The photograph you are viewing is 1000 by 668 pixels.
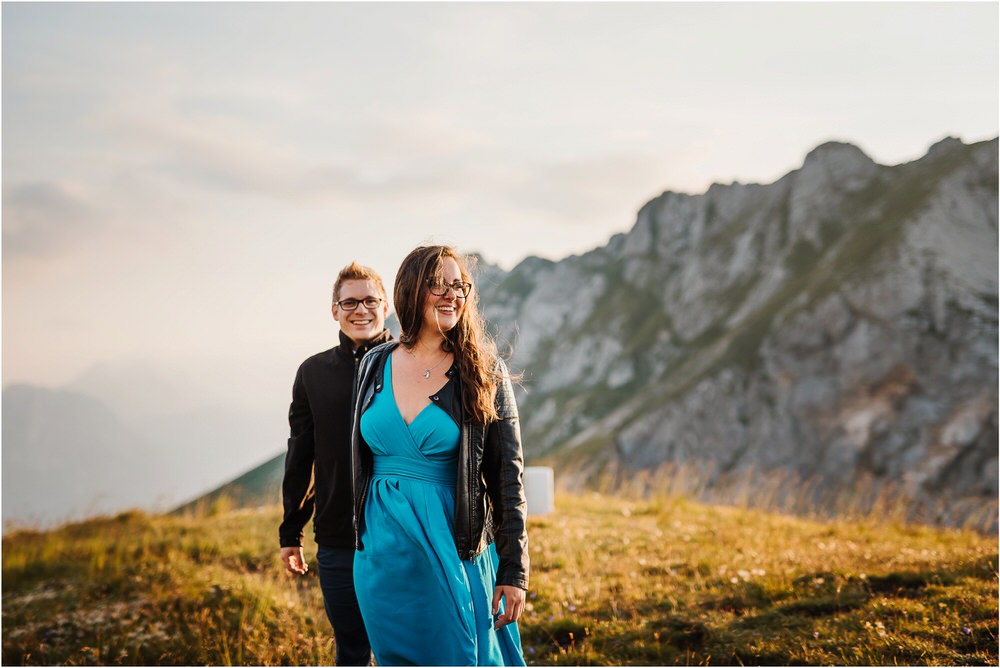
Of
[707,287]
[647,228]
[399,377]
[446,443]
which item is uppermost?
[647,228]

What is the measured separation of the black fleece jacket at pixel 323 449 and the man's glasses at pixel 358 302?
0.56 feet

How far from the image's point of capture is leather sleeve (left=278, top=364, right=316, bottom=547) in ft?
13.5

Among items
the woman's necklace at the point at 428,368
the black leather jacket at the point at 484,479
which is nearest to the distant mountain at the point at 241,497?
the black leather jacket at the point at 484,479

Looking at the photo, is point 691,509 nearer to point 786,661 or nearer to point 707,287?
point 786,661

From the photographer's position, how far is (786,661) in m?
4.69

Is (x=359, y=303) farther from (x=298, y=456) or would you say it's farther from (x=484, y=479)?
(x=484, y=479)

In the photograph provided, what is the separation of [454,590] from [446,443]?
1.84 feet

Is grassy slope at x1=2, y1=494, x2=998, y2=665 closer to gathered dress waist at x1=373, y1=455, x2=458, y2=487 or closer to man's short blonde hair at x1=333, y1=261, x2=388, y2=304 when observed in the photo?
gathered dress waist at x1=373, y1=455, x2=458, y2=487

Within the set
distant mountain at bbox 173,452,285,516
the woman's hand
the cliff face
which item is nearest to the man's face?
the woman's hand

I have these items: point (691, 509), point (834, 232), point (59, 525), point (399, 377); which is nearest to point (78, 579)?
point (59, 525)

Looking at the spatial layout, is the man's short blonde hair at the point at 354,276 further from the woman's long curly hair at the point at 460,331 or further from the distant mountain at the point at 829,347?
the distant mountain at the point at 829,347

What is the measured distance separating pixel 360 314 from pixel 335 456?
809 mm

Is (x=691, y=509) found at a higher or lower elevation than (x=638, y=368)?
lower

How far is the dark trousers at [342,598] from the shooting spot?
388 cm
